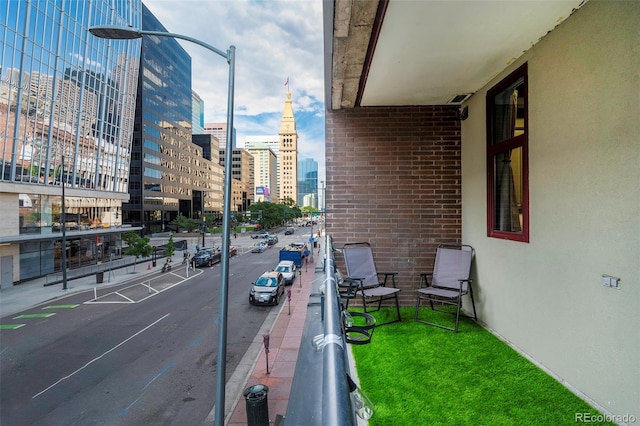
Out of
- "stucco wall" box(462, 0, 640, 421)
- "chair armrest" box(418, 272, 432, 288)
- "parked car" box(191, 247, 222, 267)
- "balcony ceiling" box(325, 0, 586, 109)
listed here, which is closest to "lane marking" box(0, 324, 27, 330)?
"parked car" box(191, 247, 222, 267)

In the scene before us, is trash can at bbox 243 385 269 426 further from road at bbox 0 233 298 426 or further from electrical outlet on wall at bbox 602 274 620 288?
electrical outlet on wall at bbox 602 274 620 288

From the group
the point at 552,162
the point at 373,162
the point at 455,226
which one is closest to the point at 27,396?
the point at 373,162

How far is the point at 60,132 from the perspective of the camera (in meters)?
23.4

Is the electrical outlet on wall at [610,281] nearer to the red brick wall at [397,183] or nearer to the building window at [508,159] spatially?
the building window at [508,159]

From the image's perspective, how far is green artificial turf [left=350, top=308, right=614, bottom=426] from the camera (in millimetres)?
2486

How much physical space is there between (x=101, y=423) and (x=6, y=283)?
62.4 ft

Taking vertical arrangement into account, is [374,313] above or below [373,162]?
below

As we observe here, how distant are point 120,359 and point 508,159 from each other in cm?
982

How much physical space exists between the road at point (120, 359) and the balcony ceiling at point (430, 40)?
6281 millimetres

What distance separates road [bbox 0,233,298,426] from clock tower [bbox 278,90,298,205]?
3587 inches

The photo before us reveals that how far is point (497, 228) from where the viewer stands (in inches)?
165

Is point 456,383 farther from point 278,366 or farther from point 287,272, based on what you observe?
point 287,272

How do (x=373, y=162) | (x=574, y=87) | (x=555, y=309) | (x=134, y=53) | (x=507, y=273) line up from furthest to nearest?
(x=134, y=53)
(x=373, y=162)
(x=507, y=273)
(x=555, y=309)
(x=574, y=87)

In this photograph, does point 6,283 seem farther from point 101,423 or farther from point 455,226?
point 455,226
